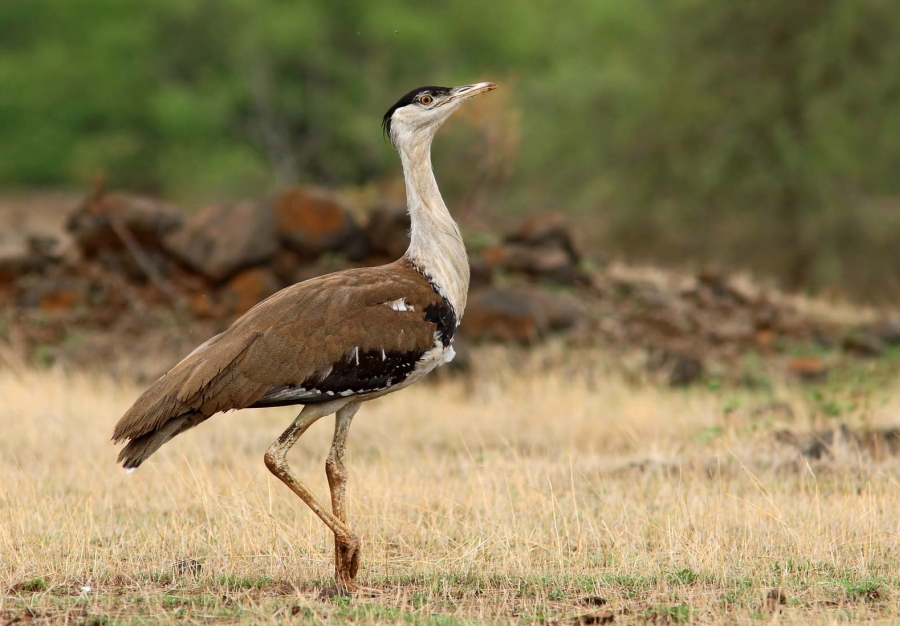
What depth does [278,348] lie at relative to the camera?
4.88 metres

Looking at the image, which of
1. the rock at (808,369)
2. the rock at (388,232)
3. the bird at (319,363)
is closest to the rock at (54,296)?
the rock at (388,232)

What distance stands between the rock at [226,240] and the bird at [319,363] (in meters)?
7.31

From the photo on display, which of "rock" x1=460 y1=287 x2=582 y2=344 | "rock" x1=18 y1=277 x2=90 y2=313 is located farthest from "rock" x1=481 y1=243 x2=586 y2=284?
"rock" x1=18 y1=277 x2=90 y2=313

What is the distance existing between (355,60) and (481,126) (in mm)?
12015

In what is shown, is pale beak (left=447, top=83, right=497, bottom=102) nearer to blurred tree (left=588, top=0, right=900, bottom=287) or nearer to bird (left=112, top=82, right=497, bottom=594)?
bird (left=112, top=82, right=497, bottom=594)

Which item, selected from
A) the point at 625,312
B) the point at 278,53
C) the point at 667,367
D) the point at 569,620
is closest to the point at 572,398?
the point at 667,367

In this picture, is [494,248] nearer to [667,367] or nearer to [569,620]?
[667,367]

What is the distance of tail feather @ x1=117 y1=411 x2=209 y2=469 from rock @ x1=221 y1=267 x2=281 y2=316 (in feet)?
24.3

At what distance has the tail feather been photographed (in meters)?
4.84

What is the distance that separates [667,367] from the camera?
11.3 metres

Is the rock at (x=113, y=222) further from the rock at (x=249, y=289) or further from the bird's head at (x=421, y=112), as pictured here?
the bird's head at (x=421, y=112)

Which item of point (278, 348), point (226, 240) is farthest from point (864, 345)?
point (278, 348)

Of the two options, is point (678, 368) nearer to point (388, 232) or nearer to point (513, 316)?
point (513, 316)

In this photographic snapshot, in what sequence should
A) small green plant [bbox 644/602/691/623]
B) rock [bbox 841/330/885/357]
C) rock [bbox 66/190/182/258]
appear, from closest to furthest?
small green plant [bbox 644/602/691/623] → rock [bbox 841/330/885/357] → rock [bbox 66/190/182/258]
